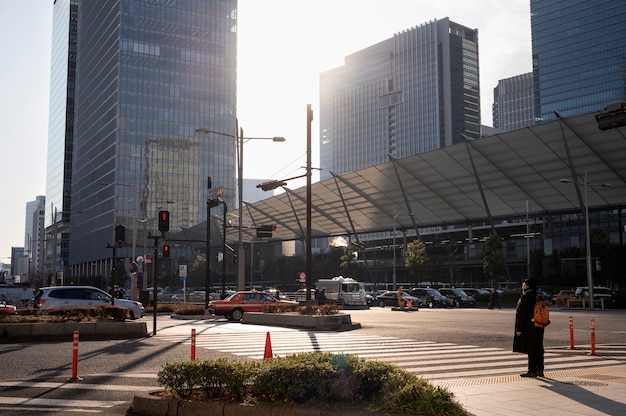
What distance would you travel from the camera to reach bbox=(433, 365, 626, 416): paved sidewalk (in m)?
7.98

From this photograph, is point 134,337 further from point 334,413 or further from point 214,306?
point 334,413

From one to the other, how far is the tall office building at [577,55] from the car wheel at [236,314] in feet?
471

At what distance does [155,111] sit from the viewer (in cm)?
12925

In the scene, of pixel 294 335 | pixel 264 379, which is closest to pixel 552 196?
pixel 294 335

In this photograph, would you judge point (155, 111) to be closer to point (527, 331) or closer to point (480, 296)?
point (480, 296)

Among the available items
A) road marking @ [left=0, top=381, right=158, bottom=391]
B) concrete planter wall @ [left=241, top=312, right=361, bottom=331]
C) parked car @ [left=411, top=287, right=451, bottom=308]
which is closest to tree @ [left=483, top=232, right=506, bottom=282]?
parked car @ [left=411, top=287, right=451, bottom=308]

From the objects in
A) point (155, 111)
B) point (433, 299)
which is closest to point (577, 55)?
point (155, 111)

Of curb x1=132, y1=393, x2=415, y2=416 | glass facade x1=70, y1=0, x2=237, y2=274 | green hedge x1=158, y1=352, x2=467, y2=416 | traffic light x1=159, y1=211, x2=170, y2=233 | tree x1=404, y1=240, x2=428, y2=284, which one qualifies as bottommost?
curb x1=132, y1=393, x2=415, y2=416

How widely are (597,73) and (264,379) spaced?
171 meters

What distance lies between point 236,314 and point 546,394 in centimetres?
2465

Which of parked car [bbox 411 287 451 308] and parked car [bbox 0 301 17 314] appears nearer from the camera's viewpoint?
parked car [bbox 0 301 17 314]

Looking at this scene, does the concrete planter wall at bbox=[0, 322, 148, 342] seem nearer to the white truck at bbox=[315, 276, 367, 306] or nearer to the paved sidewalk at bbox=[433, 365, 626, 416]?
the paved sidewalk at bbox=[433, 365, 626, 416]

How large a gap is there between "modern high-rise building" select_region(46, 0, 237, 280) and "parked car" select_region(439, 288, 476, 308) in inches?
3060

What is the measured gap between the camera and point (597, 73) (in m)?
158
